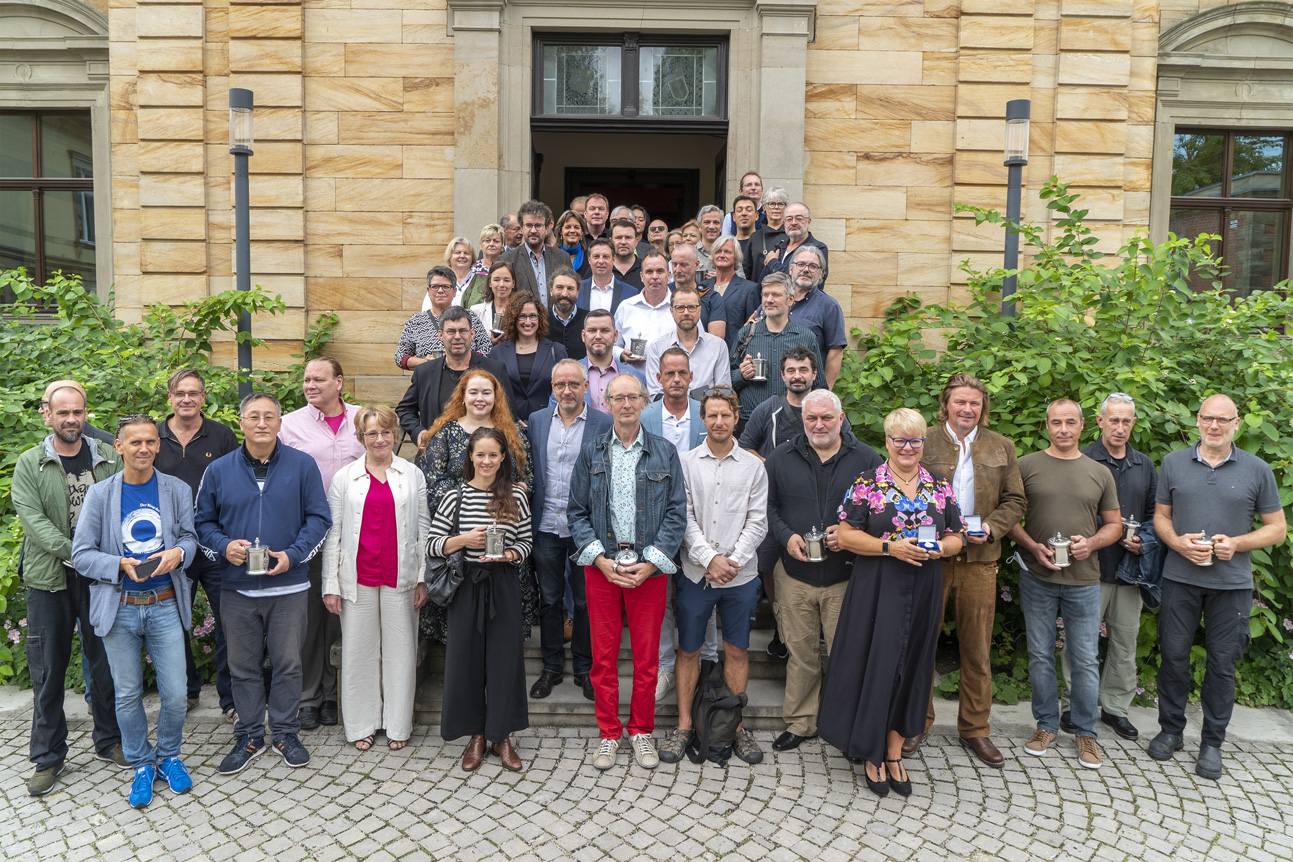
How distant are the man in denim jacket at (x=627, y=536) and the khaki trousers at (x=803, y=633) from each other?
0.73 m

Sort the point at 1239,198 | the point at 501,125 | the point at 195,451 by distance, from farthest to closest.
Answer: the point at 1239,198
the point at 501,125
the point at 195,451

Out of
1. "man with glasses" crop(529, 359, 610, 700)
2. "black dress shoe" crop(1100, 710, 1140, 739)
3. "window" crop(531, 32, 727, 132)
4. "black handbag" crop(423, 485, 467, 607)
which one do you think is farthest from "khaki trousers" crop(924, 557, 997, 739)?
"window" crop(531, 32, 727, 132)

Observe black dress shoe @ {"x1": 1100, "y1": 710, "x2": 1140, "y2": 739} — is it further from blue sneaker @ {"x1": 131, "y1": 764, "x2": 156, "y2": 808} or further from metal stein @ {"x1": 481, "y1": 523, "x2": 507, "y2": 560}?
blue sneaker @ {"x1": 131, "y1": 764, "x2": 156, "y2": 808}

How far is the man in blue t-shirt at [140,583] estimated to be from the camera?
4.46 m

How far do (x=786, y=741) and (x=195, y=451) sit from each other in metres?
3.95

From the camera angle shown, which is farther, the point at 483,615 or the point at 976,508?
the point at 976,508

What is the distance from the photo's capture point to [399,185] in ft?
30.3

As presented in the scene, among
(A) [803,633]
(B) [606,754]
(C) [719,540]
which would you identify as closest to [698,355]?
Answer: (C) [719,540]

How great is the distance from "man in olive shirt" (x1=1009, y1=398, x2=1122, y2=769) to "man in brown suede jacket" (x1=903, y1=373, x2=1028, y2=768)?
0.18 m

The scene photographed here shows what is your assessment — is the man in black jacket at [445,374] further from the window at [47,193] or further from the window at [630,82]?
the window at [47,193]

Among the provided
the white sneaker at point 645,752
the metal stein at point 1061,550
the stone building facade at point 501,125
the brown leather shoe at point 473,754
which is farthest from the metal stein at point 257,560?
the stone building facade at point 501,125

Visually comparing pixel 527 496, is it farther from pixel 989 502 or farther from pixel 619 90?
pixel 619 90

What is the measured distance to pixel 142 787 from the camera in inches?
175

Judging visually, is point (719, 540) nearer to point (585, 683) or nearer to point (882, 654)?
point (882, 654)
